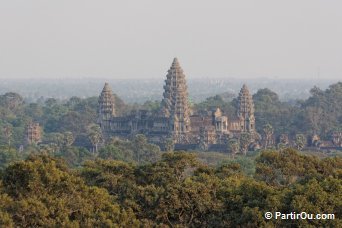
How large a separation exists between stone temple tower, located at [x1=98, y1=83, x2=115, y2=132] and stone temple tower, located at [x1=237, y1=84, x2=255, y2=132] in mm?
15620

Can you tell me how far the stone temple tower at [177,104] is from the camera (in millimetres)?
117425

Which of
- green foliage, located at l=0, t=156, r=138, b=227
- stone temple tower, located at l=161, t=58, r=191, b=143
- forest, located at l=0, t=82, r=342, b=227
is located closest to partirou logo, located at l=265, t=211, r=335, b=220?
forest, located at l=0, t=82, r=342, b=227

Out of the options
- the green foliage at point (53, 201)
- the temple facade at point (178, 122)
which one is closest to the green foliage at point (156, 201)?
the green foliage at point (53, 201)

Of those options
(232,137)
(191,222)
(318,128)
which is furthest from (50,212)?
(318,128)

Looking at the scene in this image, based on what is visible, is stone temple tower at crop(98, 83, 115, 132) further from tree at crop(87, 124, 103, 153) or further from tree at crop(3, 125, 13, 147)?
tree at crop(3, 125, 13, 147)

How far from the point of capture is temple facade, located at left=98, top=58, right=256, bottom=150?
115 meters

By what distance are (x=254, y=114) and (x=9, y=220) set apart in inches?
4129

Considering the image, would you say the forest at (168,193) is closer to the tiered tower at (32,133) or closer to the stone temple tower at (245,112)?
the tiered tower at (32,133)

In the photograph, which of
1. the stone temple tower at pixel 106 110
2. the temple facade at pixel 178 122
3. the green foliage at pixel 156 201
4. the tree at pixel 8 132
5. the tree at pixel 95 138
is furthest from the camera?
the stone temple tower at pixel 106 110

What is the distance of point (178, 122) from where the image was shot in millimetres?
118000

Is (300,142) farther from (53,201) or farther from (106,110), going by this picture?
(53,201)

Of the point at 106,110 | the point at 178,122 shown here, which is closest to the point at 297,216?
the point at 178,122

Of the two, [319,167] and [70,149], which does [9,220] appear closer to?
[319,167]

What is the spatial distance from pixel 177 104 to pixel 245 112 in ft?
32.9
